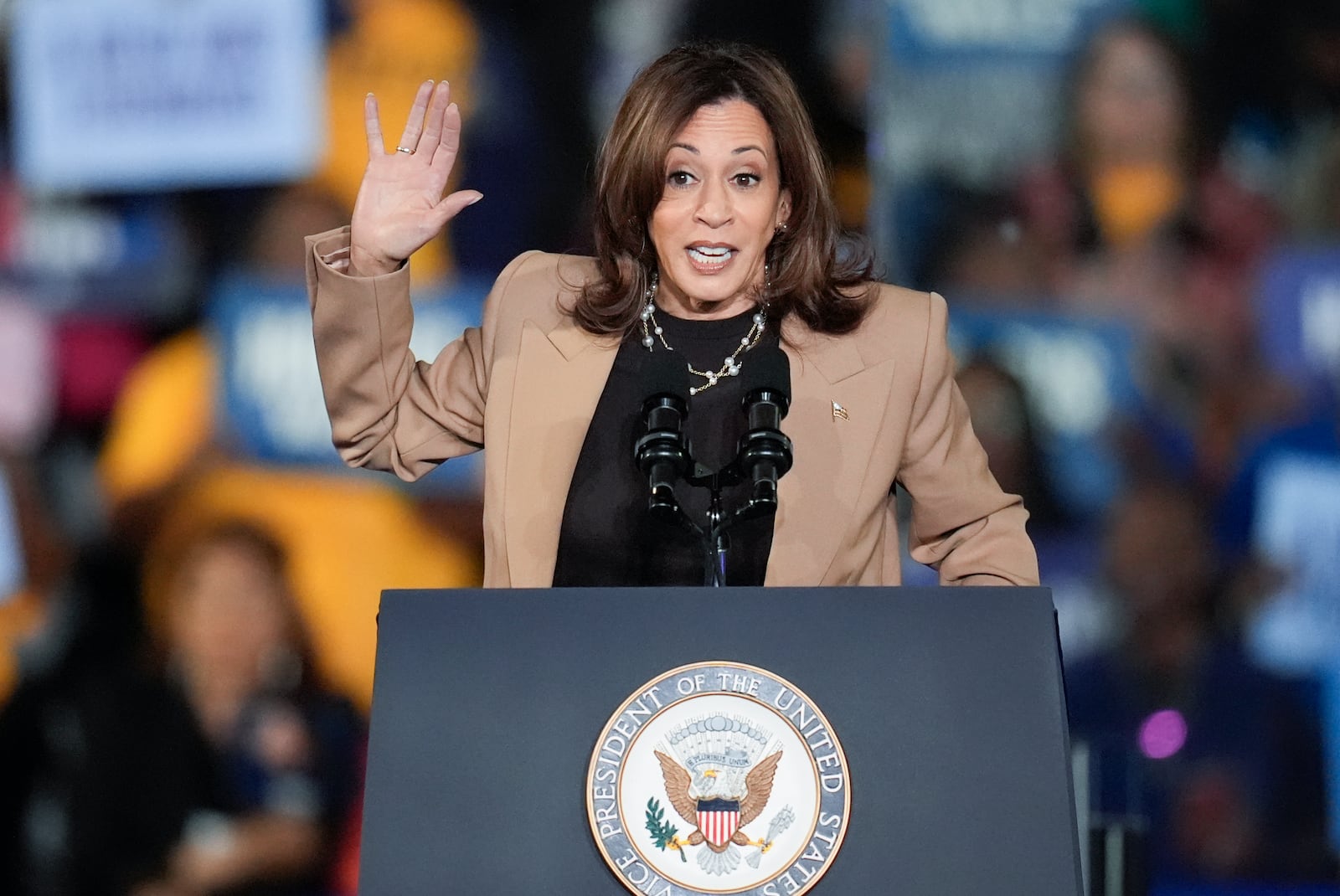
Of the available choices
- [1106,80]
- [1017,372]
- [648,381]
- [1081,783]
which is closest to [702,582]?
[648,381]

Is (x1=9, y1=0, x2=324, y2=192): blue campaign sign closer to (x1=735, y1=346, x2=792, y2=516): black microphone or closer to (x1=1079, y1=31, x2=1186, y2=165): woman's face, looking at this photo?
(x1=1079, y1=31, x2=1186, y2=165): woman's face

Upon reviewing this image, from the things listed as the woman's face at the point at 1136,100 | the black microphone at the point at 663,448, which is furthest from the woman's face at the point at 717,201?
the woman's face at the point at 1136,100

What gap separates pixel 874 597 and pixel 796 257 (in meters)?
0.80

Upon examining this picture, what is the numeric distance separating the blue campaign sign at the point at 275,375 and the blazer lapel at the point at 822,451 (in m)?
2.18

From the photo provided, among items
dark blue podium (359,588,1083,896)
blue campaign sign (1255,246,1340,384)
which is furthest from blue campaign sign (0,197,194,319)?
dark blue podium (359,588,1083,896)

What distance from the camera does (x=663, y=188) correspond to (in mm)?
2084

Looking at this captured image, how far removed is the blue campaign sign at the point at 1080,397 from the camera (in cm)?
396

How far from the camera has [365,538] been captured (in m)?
4.10

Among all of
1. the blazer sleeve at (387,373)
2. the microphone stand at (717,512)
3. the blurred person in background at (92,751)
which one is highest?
the blazer sleeve at (387,373)

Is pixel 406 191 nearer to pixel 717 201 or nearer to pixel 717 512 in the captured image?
pixel 717 201

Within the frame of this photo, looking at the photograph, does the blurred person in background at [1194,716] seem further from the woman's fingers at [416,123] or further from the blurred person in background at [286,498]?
the woman's fingers at [416,123]

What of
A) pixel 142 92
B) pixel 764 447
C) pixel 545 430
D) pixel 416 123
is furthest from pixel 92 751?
pixel 764 447

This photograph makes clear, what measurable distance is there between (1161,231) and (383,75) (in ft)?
6.45

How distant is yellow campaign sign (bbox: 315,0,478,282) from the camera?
4.12 meters
